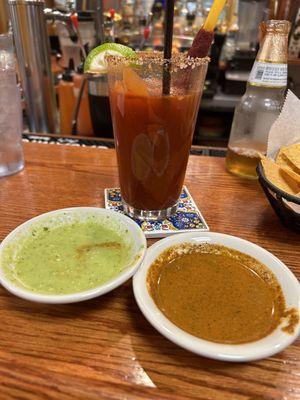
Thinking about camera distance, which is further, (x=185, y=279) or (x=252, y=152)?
(x=252, y=152)

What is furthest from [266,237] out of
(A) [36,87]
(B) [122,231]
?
(A) [36,87]

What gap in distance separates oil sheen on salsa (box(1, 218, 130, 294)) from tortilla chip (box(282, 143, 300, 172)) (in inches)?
22.1

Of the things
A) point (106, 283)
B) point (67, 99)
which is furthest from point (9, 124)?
point (67, 99)

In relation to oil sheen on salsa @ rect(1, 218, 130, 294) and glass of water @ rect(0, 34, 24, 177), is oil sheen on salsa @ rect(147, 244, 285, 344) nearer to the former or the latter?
oil sheen on salsa @ rect(1, 218, 130, 294)

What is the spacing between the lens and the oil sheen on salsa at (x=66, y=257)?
625 millimetres

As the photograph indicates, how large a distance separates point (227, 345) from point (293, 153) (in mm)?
671

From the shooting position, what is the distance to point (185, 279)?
672mm

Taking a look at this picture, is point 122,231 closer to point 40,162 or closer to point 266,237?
point 266,237

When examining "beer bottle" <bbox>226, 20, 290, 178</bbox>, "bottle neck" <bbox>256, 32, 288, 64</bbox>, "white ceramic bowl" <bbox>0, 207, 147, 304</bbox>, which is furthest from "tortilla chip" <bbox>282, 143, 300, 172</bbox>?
"white ceramic bowl" <bbox>0, 207, 147, 304</bbox>

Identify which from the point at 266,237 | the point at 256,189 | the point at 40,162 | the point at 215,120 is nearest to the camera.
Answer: the point at 266,237

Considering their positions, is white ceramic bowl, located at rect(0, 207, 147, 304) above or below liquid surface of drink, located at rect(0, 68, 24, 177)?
below

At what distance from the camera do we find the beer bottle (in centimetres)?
108

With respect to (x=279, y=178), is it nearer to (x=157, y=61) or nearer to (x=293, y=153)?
(x=293, y=153)

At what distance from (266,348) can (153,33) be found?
343 cm
